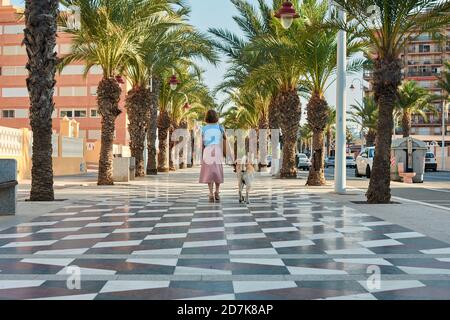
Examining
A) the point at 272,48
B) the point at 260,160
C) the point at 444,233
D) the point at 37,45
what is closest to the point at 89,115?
the point at 260,160

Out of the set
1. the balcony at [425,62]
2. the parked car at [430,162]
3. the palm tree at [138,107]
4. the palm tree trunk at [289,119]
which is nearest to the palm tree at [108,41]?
the palm tree at [138,107]

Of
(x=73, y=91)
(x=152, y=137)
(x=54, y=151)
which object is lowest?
(x=54, y=151)

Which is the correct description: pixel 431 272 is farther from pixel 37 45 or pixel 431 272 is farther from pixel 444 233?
pixel 37 45

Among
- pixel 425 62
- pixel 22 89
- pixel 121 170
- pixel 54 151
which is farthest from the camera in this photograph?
pixel 425 62

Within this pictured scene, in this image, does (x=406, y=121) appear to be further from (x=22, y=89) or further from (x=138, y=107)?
(x=22, y=89)

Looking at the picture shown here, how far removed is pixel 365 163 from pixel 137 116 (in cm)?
1308

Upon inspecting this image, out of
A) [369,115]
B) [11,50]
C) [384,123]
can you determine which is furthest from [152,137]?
[11,50]

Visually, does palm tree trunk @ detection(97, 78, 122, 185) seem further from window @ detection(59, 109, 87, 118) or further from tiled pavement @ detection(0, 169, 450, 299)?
window @ detection(59, 109, 87, 118)

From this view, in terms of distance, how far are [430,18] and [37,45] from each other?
9186 millimetres

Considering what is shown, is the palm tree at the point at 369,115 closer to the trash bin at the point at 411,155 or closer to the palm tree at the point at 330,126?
the palm tree at the point at 330,126

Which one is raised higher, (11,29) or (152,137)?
(11,29)

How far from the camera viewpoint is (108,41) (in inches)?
754

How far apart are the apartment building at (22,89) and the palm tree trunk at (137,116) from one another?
47.0 meters

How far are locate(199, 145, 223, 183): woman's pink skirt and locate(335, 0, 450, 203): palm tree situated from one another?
374 cm
